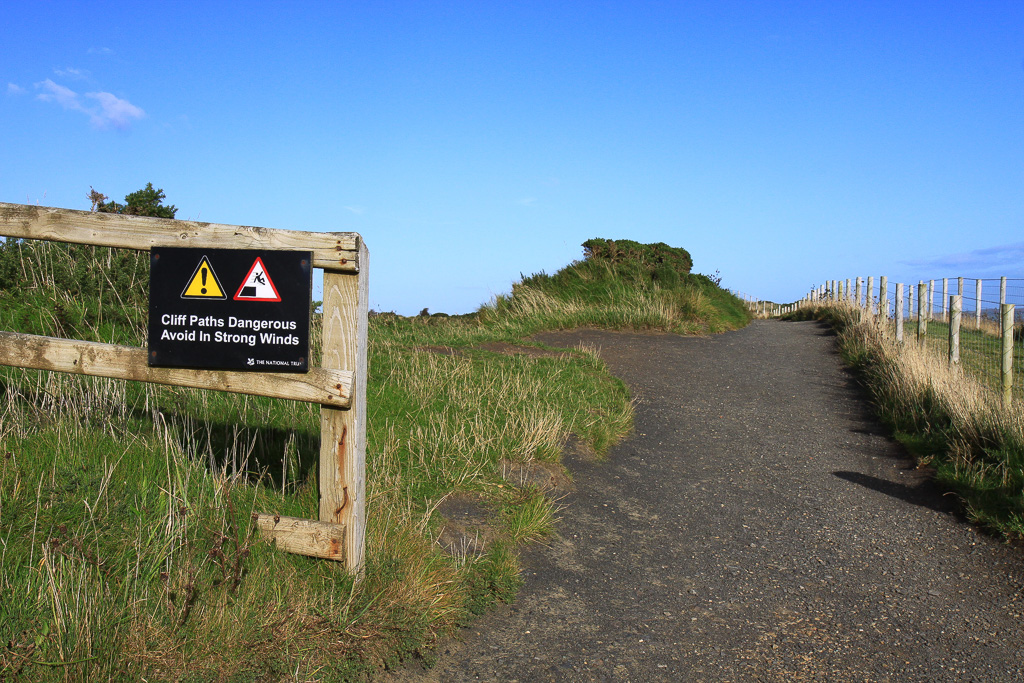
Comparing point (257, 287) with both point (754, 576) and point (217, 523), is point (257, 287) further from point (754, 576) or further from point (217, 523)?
point (754, 576)

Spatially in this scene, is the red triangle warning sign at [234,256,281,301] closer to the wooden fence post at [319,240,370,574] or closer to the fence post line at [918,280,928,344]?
the wooden fence post at [319,240,370,574]

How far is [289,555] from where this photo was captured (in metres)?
3.47

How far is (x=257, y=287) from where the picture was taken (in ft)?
11.0

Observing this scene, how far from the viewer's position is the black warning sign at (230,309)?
131 inches

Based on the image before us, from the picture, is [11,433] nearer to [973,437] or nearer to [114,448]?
[114,448]

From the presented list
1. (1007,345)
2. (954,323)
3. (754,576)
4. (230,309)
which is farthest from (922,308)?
(230,309)

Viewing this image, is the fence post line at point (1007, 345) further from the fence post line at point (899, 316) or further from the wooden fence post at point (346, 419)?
the wooden fence post at point (346, 419)

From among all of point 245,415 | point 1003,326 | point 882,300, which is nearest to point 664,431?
point 1003,326

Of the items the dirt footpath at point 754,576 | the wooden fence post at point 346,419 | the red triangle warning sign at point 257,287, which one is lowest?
the dirt footpath at point 754,576

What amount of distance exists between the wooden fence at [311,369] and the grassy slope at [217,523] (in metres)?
0.18

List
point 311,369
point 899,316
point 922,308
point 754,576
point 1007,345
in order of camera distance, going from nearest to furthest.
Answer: point 311,369, point 754,576, point 1007,345, point 922,308, point 899,316

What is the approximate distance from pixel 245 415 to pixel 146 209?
952 centimetres

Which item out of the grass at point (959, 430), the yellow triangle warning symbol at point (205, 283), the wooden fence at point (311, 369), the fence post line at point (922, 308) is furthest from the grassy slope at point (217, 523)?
the fence post line at point (922, 308)

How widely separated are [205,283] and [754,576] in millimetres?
3864
